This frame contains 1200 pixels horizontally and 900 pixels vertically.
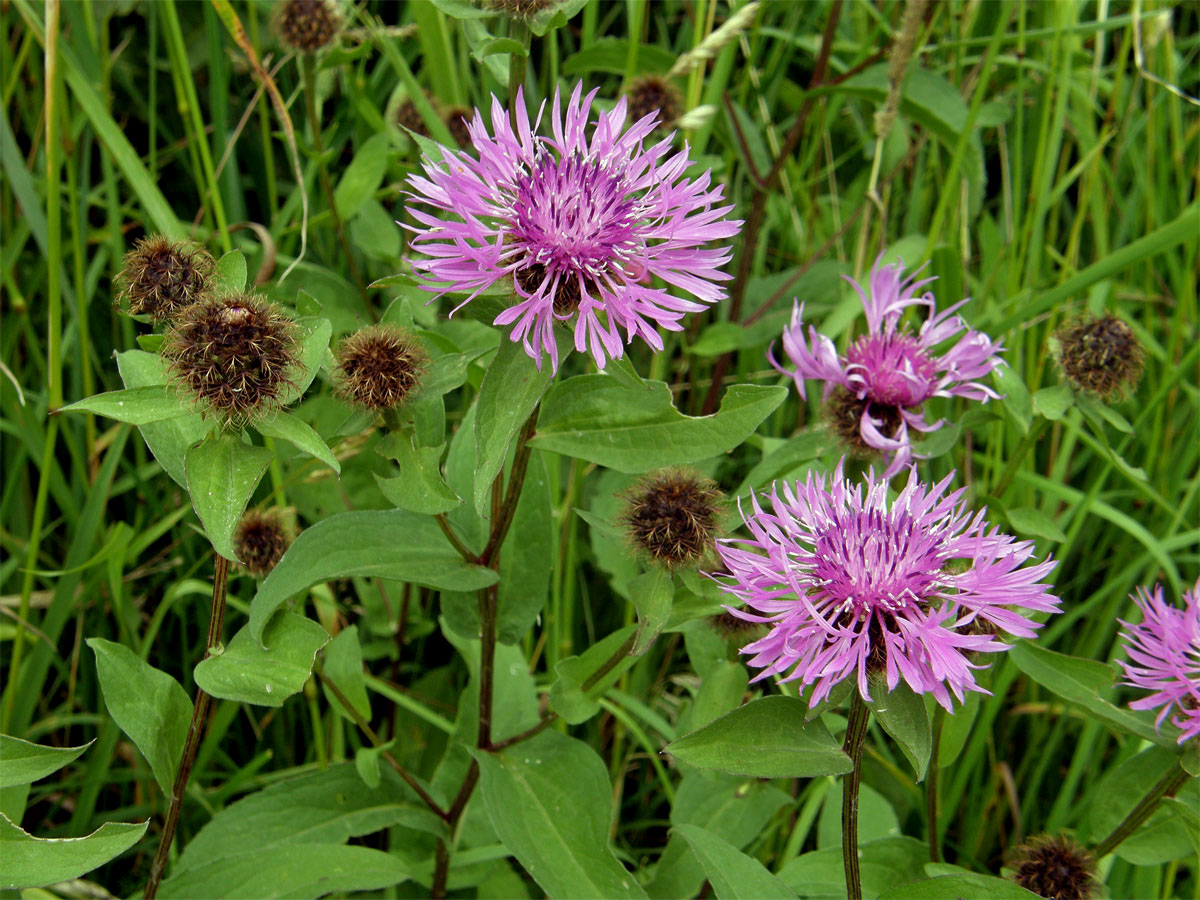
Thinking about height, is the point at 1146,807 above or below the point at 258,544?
below

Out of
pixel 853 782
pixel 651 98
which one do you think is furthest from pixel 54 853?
pixel 651 98

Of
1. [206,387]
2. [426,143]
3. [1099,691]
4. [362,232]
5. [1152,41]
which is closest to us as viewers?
[206,387]

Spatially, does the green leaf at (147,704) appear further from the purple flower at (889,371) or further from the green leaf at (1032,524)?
the green leaf at (1032,524)

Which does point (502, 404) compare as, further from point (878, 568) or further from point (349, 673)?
point (349, 673)

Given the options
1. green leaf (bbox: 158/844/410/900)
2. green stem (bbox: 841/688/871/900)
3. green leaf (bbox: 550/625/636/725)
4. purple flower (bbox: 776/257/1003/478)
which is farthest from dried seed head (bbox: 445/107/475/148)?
green stem (bbox: 841/688/871/900)

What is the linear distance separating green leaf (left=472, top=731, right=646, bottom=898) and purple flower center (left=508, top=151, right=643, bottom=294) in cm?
81

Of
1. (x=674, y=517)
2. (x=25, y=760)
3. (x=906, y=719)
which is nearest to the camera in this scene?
(x=906, y=719)

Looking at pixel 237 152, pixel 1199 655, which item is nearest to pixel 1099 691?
pixel 1199 655

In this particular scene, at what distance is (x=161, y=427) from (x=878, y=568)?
3.40 feet

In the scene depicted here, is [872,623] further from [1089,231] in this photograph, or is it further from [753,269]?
[1089,231]

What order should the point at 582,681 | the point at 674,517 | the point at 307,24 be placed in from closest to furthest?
the point at 674,517 → the point at 582,681 → the point at 307,24

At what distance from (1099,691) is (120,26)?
3.03m

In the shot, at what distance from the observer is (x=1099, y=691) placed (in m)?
1.58

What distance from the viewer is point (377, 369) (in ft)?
4.78
